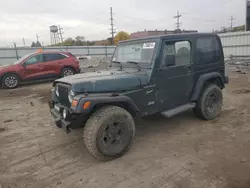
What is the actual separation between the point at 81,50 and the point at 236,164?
2127 cm

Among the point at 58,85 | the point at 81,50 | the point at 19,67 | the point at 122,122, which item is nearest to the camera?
the point at 122,122

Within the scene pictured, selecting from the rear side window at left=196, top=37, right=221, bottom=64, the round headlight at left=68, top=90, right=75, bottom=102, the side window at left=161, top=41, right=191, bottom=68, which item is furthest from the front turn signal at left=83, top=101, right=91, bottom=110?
the rear side window at left=196, top=37, right=221, bottom=64

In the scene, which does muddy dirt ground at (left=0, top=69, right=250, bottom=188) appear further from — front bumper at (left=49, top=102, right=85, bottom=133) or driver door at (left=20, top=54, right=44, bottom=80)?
driver door at (left=20, top=54, right=44, bottom=80)

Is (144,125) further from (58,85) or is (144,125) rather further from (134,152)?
(58,85)

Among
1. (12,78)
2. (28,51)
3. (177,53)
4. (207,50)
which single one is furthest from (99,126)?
(28,51)

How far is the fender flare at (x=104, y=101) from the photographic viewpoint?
2.96 m

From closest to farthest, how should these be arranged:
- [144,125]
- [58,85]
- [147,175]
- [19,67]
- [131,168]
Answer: [147,175], [131,168], [58,85], [144,125], [19,67]

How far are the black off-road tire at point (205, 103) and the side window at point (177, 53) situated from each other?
2.89 feet

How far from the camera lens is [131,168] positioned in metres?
3.03

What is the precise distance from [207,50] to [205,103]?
1.19 metres

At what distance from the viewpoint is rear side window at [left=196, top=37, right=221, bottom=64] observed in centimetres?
445

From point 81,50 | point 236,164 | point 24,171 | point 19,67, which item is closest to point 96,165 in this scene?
point 24,171

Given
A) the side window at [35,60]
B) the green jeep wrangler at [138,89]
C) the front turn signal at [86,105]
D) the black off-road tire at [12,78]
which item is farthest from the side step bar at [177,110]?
the black off-road tire at [12,78]

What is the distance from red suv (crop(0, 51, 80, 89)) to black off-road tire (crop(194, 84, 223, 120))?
845 cm
